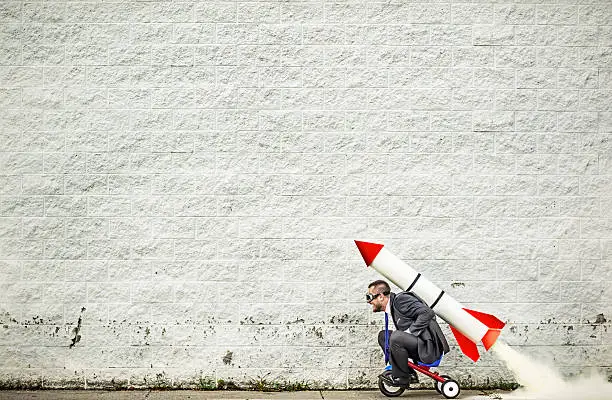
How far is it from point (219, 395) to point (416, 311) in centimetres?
219

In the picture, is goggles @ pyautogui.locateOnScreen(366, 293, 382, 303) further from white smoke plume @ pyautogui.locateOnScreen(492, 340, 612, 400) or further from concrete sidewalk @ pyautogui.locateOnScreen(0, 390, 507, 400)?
white smoke plume @ pyautogui.locateOnScreen(492, 340, 612, 400)

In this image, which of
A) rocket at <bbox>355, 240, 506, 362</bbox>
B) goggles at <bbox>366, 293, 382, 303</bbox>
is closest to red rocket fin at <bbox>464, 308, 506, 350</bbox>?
rocket at <bbox>355, 240, 506, 362</bbox>

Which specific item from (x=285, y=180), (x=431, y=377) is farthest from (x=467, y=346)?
(x=285, y=180)

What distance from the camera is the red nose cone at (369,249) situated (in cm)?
820

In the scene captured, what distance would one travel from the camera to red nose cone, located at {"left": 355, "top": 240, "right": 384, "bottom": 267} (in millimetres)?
8195

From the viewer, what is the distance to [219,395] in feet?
28.1

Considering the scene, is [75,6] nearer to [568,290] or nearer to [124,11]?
[124,11]

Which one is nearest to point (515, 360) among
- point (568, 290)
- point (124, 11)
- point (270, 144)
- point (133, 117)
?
point (568, 290)

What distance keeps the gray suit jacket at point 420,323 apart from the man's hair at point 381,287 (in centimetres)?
10

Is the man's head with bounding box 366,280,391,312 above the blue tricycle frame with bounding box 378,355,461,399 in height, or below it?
above

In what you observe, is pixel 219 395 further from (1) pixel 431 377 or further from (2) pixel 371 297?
(1) pixel 431 377

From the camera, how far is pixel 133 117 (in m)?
8.93

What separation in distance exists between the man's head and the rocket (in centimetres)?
17

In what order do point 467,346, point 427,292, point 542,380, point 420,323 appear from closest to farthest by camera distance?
point 420,323
point 427,292
point 467,346
point 542,380
